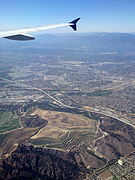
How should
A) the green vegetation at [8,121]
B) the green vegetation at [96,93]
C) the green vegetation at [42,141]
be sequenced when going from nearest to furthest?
the green vegetation at [42,141] < the green vegetation at [8,121] < the green vegetation at [96,93]

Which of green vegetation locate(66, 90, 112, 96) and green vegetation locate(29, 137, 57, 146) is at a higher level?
green vegetation locate(29, 137, 57, 146)

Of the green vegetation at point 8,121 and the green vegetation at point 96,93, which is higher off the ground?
the green vegetation at point 8,121

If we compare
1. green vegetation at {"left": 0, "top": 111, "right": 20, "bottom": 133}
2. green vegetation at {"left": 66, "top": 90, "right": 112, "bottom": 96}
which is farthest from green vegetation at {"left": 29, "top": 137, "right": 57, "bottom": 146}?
green vegetation at {"left": 66, "top": 90, "right": 112, "bottom": 96}

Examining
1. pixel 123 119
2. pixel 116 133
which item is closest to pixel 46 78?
pixel 123 119

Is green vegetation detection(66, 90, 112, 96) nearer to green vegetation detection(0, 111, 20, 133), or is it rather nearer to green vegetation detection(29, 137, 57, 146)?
green vegetation detection(0, 111, 20, 133)

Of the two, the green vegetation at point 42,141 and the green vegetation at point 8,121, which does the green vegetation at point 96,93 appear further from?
the green vegetation at point 42,141

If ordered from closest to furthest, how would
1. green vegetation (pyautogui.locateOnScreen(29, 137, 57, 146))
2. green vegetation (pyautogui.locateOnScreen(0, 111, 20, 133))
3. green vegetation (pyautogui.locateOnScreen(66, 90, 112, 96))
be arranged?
green vegetation (pyautogui.locateOnScreen(29, 137, 57, 146)) < green vegetation (pyautogui.locateOnScreen(0, 111, 20, 133)) < green vegetation (pyautogui.locateOnScreen(66, 90, 112, 96))

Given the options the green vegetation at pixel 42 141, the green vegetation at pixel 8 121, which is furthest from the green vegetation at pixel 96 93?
the green vegetation at pixel 42 141

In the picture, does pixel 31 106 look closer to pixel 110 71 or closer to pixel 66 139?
pixel 66 139
